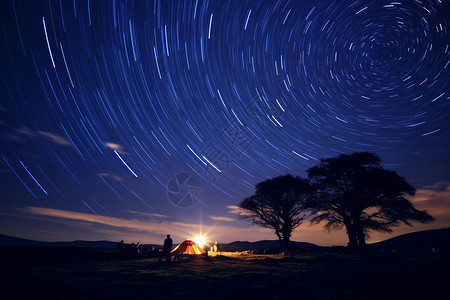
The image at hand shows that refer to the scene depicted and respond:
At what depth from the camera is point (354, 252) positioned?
21312mm

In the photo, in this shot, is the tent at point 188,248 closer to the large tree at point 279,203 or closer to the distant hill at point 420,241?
the large tree at point 279,203

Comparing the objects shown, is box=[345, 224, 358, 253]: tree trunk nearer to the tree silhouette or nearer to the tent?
the tree silhouette

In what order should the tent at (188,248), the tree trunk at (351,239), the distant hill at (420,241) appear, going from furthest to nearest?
the distant hill at (420,241)
the tree trunk at (351,239)
the tent at (188,248)

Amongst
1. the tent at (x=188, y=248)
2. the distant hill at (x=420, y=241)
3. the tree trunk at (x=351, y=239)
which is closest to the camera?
the tent at (x=188, y=248)

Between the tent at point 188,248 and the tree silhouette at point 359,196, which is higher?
the tree silhouette at point 359,196

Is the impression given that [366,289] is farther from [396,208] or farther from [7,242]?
[7,242]

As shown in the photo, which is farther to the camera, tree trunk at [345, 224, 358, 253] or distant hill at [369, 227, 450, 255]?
distant hill at [369, 227, 450, 255]

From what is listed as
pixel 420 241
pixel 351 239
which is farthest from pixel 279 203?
pixel 420 241

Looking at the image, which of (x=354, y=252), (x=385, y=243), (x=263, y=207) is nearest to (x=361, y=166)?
(x=354, y=252)

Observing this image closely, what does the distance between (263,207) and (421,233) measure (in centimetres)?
4848

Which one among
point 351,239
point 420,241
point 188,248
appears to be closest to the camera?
point 188,248

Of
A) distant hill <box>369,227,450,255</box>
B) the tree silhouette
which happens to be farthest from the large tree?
distant hill <box>369,227,450,255</box>

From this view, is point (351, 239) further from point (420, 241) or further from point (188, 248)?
point (420, 241)

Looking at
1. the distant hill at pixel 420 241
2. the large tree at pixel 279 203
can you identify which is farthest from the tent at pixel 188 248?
the distant hill at pixel 420 241
